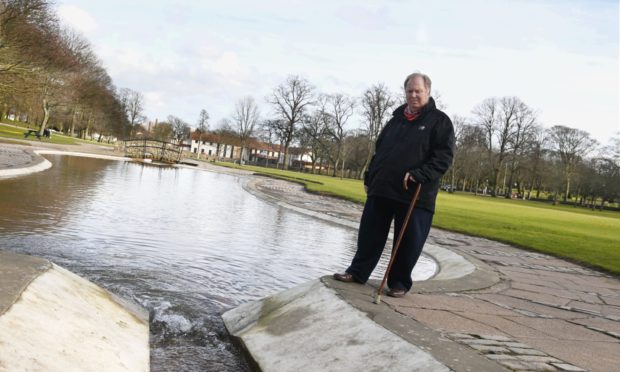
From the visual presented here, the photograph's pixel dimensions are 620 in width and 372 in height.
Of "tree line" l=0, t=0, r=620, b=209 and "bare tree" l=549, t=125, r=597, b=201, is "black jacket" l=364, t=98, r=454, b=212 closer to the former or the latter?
"tree line" l=0, t=0, r=620, b=209

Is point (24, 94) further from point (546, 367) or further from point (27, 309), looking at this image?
point (546, 367)

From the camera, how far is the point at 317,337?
152 inches

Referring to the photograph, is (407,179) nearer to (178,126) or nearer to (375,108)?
(375,108)

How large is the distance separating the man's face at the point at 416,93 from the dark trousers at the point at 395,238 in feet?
3.21

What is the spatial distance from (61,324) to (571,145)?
274 feet

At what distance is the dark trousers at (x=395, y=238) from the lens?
16.1ft

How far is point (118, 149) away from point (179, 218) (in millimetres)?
41293

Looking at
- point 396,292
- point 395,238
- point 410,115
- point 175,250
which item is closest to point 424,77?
point 410,115

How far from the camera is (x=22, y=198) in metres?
11.0

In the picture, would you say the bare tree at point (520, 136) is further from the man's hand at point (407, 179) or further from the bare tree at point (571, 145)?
the man's hand at point (407, 179)

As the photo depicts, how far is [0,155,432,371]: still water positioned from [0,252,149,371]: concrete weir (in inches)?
10.6

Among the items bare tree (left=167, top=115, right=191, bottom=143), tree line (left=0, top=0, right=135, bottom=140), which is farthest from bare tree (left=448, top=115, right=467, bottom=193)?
bare tree (left=167, top=115, right=191, bottom=143)

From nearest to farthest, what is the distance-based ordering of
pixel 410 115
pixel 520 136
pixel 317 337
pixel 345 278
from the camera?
pixel 317 337
pixel 410 115
pixel 345 278
pixel 520 136

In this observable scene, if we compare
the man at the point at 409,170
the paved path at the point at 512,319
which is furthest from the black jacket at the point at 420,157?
the paved path at the point at 512,319
